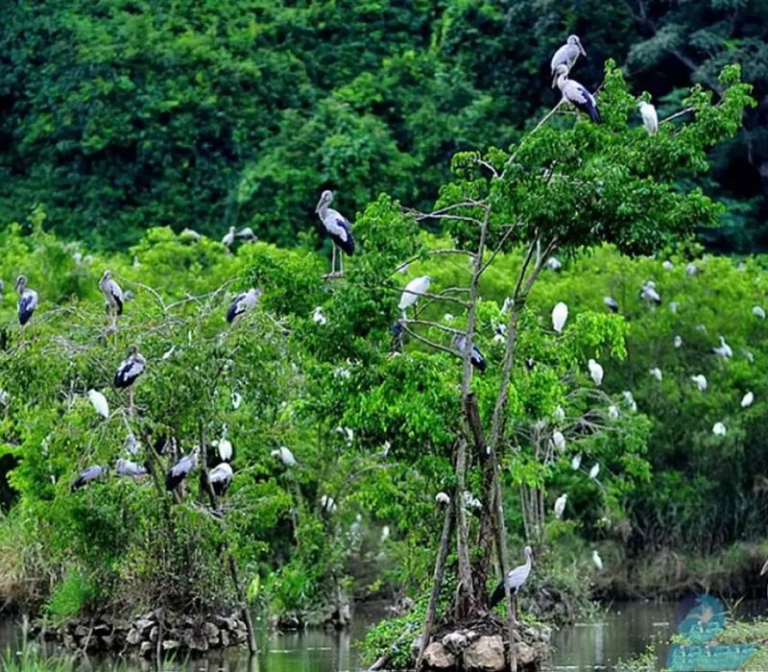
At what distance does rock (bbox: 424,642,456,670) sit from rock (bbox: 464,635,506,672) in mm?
130

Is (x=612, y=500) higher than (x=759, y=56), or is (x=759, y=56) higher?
(x=759, y=56)

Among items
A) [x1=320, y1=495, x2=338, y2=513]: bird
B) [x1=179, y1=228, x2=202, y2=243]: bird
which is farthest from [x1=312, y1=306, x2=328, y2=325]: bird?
[x1=179, y1=228, x2=202, y2=243]: bird

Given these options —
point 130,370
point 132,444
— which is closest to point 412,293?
point 130,370

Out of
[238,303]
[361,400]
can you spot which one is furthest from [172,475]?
[361,400]

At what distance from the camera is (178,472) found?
770 inches

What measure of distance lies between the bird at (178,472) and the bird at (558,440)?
588 cm

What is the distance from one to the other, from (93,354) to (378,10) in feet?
80.1

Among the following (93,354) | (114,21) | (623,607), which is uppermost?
(114,21)

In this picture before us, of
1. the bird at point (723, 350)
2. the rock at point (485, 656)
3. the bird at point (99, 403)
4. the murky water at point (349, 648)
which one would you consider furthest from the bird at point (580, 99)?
the bird at point (723, 350)

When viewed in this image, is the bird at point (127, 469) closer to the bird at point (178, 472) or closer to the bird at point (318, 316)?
the bird at point (178, 472)

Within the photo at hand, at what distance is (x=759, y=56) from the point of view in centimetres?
3653

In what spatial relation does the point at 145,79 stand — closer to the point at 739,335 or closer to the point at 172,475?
the point at 739,335

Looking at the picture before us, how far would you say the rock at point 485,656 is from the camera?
16.6 metres

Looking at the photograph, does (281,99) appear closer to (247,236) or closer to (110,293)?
(247,236)
